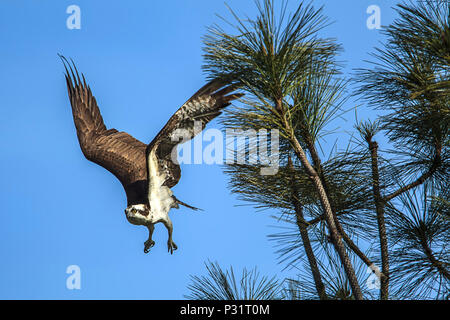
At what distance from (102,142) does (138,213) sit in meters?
1.73

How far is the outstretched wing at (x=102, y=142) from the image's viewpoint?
18.6ft

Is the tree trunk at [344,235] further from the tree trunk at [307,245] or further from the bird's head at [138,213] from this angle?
the bird's head at [138,213]

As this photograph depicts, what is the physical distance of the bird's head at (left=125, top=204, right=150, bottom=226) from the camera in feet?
15.4

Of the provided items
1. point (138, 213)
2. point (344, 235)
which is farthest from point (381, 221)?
point (138, 213)

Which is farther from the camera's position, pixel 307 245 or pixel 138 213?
pixel 138 213

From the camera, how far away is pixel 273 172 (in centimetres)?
408

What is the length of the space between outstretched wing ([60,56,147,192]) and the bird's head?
70cm

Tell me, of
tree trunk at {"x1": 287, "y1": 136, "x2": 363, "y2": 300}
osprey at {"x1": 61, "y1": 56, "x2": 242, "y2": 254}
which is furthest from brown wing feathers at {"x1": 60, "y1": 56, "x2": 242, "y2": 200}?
tree trunk at {"x1": 287, "y1": 136, "x2": 363, "y2": 300}

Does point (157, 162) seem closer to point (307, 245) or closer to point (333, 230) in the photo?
point (307, 245)

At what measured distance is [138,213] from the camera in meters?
4.74

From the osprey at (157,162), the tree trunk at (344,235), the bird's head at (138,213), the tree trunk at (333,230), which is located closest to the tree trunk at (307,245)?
the tree trunk at (344,235)
